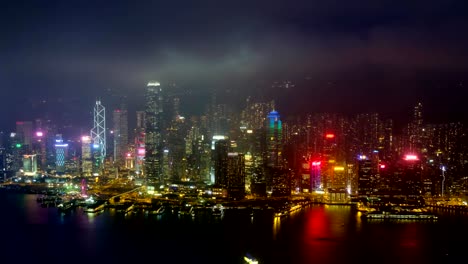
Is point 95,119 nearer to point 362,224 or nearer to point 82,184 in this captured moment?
point 82,184

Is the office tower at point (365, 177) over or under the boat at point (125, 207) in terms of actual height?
over

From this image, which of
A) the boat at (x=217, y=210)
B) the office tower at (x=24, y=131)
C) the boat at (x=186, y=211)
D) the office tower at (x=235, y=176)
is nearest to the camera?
the boat at (x=217, y=210)

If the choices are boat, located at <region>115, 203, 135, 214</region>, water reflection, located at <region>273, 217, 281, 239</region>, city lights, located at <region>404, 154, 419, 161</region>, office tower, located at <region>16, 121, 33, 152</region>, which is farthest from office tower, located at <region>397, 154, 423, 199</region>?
office tower, located at <region>16, 121, 33, 152</region>

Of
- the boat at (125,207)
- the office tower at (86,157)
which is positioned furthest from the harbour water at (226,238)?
the office tower at (86,157)

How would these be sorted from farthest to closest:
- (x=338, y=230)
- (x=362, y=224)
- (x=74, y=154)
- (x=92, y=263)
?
1. (x=74, y=154)
2. (x=362, y=224)
3. (x=338, y=230)
4. (x=92, y=263)

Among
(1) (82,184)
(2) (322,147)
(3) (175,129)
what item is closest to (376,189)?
(2) (322,147)

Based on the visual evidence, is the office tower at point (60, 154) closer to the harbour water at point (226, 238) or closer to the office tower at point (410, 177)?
the harbour water at point (226, 238)

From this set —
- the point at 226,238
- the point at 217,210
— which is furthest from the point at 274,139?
the point at 226,238
